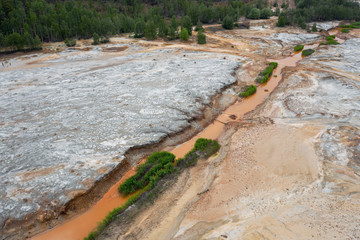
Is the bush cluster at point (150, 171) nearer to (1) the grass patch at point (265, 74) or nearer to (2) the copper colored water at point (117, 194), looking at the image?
(2) the copper colored water at point (117, 194)

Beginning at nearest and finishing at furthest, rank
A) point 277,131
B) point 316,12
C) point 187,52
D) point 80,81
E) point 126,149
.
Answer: point 126,149, point 277,131, point 80,81, point 187,52, point 316,12

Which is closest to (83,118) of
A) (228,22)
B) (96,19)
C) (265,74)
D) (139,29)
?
(265,74)

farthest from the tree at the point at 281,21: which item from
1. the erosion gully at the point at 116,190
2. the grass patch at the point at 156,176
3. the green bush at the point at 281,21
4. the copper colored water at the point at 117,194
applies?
the grass patch at the point at 156,176

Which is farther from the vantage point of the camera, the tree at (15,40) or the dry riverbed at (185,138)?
the tree at (15,40)

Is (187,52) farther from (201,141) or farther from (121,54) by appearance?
(201,141)

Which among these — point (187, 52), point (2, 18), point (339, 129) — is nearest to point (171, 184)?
point (339, 129)

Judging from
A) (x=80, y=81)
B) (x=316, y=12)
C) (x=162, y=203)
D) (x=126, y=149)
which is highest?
(x=316, y=12)
